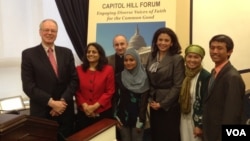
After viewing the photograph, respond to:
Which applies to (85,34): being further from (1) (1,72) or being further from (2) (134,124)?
(2) (134,124)

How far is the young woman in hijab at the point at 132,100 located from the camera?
2936 mm

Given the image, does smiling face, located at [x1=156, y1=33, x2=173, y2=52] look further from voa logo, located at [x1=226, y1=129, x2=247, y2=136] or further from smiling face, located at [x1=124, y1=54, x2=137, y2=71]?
voa logo, located at [x1=226, y1=129, x2=247, y2=136]

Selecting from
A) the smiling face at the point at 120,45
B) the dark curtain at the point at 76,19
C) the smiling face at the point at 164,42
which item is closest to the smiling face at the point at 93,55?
the smiling face at the point at 120,45

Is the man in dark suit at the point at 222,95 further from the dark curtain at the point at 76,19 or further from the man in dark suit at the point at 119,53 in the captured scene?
the dark curtain at the point at 76,19

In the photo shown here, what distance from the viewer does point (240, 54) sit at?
4.16m

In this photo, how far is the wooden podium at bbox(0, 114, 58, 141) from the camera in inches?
57.4

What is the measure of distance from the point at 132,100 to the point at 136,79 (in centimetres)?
19

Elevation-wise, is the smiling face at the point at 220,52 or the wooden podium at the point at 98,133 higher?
the smiling face at the point at 220,52

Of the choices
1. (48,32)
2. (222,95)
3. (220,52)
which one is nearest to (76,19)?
(48,32)

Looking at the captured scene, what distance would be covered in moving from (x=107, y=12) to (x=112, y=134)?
1858 millimetres

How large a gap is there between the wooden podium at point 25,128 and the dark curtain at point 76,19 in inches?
90.6

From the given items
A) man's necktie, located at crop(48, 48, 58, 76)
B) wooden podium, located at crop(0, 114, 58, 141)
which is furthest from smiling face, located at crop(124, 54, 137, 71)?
wooden podium, located at crop(0, 114, 58, 141)

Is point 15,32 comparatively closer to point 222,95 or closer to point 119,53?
point 119,53

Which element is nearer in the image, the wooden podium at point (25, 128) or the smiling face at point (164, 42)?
the wooden podium at point (25, 128)
